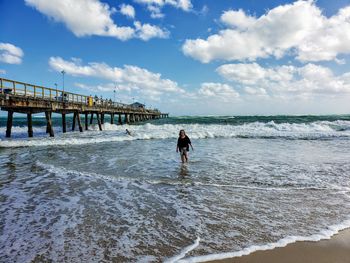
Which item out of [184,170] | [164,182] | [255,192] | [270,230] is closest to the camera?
[270,230]

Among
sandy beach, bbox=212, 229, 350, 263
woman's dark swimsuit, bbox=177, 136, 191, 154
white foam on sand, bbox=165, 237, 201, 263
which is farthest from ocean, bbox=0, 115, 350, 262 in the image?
woman's dark swimsuit, bbox=177, 136, 191, 154

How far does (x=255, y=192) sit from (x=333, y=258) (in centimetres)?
320

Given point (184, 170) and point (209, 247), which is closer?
point (209, 247)

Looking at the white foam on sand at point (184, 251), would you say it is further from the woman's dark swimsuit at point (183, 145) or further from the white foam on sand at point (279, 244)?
the woman's dark swimsuit at point (183, 145)

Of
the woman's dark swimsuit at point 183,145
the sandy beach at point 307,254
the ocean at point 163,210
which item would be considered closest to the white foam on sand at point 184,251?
the ocean at point 163,210

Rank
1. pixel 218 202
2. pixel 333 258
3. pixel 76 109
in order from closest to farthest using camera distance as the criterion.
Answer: pixel 333 258, pixel 218 202, pixel 76 109

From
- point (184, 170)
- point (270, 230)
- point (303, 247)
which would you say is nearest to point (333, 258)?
point (303, 247)

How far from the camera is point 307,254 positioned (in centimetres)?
362

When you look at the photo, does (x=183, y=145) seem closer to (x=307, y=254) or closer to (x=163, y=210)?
(x=163, y=210)

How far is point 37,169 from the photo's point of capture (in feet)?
32.2

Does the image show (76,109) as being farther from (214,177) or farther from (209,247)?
(209,247)

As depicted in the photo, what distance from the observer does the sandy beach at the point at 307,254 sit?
11.3ft

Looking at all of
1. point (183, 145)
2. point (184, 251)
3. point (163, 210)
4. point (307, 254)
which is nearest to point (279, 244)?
point (307, 254)

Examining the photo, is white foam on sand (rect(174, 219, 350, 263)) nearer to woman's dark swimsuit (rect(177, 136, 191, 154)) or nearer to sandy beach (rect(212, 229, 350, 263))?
sandy beach (rect(212, 229, 350, 263))
